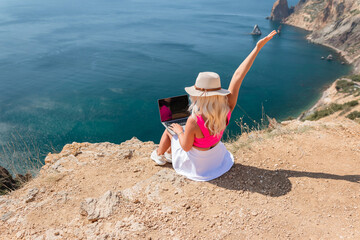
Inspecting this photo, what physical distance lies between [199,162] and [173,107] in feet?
4.20

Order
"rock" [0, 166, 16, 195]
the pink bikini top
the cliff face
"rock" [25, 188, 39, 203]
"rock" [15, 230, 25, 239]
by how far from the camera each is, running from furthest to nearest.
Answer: the cliff face < "rock" [0, 166, 16, 195] < "rock" [25, 188, 39, 203] < "rock" [15, 230, 25, 239] < the pink bikini top

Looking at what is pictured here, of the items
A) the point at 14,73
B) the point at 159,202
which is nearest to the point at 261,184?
the point at 159,202

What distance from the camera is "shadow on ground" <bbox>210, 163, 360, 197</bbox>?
362 cm

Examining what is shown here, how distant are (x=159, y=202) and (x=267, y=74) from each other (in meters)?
46.2

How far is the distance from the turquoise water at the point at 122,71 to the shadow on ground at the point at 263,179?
11.5 meters

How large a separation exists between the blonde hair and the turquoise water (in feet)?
40.5

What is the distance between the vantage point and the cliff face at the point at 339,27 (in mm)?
52031

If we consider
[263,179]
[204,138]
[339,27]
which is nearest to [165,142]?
[204,138]

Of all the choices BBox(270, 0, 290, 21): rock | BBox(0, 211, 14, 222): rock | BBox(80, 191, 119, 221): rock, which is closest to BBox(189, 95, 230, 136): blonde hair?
BBox(80, 191, 119, 221): rock

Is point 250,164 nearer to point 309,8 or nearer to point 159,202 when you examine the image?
point 159,202

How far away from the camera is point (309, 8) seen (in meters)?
81.3

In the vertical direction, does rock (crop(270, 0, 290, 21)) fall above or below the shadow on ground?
above

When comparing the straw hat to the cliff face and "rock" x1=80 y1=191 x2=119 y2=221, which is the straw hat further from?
the cliff face

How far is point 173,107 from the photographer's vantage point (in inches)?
181
